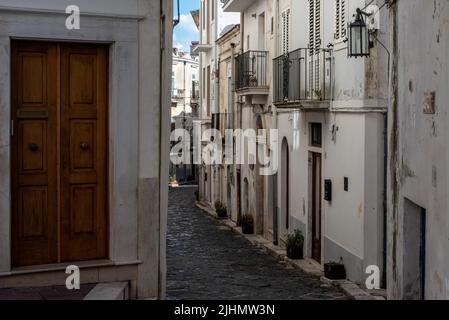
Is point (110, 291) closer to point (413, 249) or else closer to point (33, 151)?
point (33, 151)

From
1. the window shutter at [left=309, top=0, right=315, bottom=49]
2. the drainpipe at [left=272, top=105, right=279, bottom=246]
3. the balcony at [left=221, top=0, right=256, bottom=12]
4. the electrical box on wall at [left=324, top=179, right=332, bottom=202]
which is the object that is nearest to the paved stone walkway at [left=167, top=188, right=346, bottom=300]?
the drainpipe at [left=272, top=105, right=279, bottom=246]

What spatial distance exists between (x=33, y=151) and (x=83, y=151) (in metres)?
0.54

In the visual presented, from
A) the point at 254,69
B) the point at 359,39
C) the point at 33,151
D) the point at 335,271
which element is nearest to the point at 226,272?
the point at 335,271

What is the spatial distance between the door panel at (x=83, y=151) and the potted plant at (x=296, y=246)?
35.5 ft

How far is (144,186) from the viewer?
8.21 meters

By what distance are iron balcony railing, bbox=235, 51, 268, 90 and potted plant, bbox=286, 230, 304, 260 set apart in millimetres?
6532

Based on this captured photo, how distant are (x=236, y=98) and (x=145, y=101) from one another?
21069 mm

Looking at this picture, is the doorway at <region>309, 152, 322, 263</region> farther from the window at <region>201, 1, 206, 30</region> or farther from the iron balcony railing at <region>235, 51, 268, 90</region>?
the window at <region>201, 1, 206, 30</region>

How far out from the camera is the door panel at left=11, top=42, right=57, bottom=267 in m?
7.89

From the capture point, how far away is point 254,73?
24.4 metres

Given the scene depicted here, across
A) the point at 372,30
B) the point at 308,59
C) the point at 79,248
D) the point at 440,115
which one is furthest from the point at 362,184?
the point at 79,248

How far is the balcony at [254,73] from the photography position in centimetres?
2367

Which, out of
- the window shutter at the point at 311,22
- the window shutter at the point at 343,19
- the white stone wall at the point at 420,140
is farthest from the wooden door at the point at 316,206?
the white stone wall at the point at 420,140

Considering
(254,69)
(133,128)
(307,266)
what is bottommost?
Answer: (307,266)
